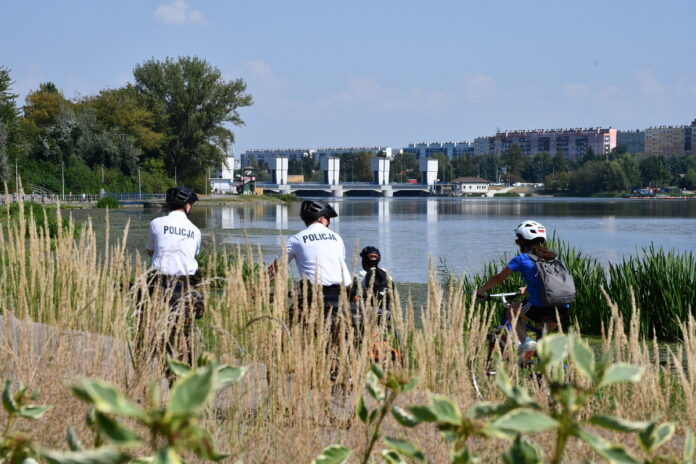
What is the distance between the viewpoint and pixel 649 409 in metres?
3.63

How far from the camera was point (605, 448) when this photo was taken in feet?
3.90

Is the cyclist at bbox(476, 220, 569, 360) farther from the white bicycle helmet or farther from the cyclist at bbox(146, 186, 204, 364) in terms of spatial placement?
the cyclist at bbox(146, 186, 204, 364)

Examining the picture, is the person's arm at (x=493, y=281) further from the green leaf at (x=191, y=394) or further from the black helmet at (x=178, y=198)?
the green leaf at (x=191, y=394)

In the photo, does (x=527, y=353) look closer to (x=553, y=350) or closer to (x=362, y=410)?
(x=362, y=410)

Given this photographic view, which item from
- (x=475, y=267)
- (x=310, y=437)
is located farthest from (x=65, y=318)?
(x=475, y=267)

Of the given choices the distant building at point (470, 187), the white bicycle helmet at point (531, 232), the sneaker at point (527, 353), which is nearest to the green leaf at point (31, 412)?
the sneaker at point (527, 353)

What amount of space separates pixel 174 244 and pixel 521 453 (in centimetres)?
448

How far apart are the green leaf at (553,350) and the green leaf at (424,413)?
0.19m

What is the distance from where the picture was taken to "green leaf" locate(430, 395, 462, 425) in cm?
127

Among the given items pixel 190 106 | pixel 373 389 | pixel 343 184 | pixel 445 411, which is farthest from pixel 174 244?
pixel 343 184

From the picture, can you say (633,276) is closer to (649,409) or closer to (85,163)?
(649,409)

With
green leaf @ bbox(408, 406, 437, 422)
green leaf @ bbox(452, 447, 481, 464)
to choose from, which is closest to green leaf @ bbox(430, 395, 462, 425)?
green leaf @ bbox(408, 406, 437, 422)

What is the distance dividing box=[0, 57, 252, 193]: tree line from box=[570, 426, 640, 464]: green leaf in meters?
63.8

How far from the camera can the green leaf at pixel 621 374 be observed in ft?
3.92
